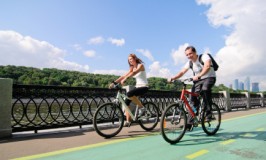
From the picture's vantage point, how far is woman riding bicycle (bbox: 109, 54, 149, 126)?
684cm

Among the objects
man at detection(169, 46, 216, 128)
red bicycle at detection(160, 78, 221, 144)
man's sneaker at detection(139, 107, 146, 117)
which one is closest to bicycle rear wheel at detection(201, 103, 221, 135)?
red bicycle at detection(160, 78, 221, 144)

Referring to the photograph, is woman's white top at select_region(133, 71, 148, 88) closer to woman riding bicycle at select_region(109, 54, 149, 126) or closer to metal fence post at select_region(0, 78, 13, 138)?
woman riding bicycle at select_region(109, 54, 149, 126)

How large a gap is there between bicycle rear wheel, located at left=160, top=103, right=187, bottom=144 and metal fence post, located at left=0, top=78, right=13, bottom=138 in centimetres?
402

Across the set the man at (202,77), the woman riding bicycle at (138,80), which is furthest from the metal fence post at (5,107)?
the man at (202,77)

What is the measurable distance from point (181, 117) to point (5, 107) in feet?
14.4

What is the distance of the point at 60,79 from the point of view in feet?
327

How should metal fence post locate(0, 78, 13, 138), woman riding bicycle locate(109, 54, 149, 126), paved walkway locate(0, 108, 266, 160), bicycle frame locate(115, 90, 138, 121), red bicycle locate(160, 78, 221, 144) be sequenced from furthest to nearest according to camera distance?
woman riding bicycle locate(109, 54, 149, 126), bicycle frame locate(115, 90, 138, 121), metal fence post locate(0, 78, 13, 138), red bicycle locate(160, 78, 221, 144), paved walkway locate(0, 108, 266, 160)

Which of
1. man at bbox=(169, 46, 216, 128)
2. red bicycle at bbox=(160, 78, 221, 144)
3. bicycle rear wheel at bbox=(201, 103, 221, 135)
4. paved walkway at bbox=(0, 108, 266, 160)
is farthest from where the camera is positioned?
bicycle rear wheel at bbox=(201, 103, 221, 135)

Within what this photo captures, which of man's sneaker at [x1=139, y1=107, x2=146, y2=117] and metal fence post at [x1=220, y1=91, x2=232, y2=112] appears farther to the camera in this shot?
metal fence post at [x1=220, y1=91, x2=232, y2=112]

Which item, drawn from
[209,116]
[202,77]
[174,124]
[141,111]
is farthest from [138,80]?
[209,116]

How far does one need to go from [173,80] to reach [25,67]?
343ft

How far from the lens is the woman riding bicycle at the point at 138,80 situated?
22.4ft

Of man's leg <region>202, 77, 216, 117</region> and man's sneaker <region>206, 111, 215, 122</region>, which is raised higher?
man's leg <region>202, 77, 216, 117</region>

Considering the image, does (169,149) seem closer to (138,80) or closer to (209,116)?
(209,116)
